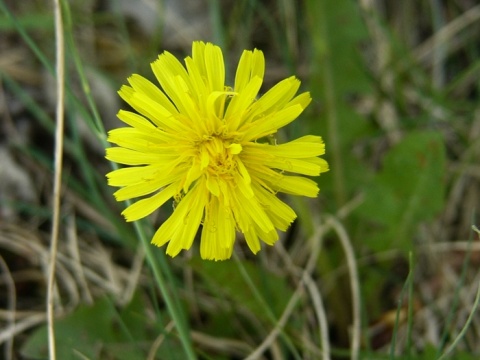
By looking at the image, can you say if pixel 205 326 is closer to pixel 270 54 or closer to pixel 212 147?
pixel 212 147

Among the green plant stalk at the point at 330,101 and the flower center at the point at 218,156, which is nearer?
the flower center at the point at 218,156

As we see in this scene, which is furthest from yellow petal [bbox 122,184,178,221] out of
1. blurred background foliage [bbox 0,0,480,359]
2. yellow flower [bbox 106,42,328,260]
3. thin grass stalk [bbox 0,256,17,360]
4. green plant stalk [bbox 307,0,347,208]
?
green plant stalk [bbox 307,0,347,208]

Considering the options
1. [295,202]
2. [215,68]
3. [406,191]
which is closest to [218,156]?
[215,68]

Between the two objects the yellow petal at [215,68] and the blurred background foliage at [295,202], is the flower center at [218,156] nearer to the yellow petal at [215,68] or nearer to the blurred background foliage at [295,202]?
the yellow petal at [215,68]

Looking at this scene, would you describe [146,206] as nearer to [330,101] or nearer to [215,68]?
[215,68]

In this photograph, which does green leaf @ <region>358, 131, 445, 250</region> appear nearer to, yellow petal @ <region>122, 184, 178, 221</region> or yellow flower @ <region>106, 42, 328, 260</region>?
yellow flower @ <region>106, 42, 328, 260</region>

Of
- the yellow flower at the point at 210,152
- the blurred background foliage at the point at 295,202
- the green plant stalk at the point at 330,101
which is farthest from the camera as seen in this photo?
the green plant stalk at the point at 330,101

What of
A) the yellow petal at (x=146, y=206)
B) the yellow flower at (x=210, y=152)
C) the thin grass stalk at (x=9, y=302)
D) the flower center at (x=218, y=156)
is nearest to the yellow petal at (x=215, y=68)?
the yellow flower at (x=210, y=152)

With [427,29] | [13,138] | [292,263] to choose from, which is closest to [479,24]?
[427,29]
